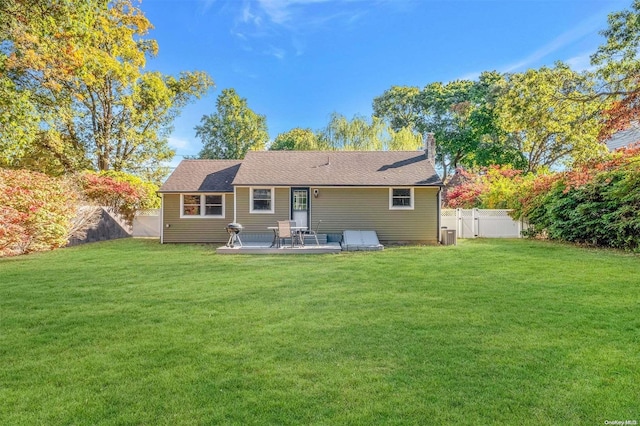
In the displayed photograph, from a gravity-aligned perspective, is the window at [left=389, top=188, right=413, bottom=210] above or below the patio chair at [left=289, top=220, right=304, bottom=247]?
above

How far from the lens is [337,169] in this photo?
1473 centimetres

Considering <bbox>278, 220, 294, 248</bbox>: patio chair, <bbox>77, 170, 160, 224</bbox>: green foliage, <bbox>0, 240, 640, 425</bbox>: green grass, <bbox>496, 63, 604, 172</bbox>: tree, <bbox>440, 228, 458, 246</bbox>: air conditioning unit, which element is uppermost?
<bbox>496, 63, 604, 172</bbox>: tree

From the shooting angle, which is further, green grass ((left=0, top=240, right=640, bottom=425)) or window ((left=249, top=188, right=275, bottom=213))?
window ((left=249, top=188, right=275, bottom=213))

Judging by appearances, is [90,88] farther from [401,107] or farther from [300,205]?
[401,107]

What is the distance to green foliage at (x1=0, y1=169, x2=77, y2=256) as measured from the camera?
393 inches

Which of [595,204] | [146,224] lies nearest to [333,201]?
[595,204]

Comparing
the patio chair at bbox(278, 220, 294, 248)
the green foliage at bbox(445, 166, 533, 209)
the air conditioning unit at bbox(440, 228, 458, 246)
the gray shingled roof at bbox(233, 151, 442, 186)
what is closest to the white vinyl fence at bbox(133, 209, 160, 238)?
the gray shingled roof at bbox(233, 151, 442, 186)

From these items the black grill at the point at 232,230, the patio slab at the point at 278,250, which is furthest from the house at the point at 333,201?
the patio slab at the point at 278,250

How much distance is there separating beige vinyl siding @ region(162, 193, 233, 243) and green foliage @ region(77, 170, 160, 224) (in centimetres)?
353

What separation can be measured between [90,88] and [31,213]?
11510 millimetres

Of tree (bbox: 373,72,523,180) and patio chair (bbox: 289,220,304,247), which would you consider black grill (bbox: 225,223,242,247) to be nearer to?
patio chair (bbox: 289,220,304,247)

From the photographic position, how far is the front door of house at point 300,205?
13.9m

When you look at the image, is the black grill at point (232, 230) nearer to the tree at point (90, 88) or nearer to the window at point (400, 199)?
the window at point (400, 199)

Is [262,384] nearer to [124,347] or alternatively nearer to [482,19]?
[124,347]
